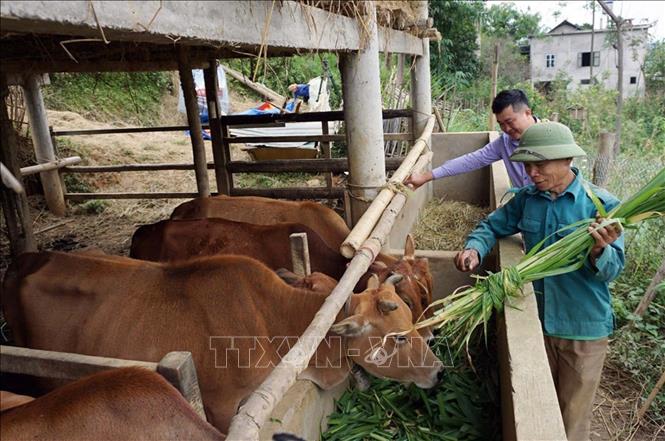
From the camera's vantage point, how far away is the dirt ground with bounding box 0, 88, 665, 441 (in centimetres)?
408

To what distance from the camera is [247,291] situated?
3.44 m

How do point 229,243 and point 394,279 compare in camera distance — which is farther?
point 229,243

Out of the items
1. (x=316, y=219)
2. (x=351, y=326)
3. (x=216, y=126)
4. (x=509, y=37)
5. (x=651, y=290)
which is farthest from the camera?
(x=509, y=37)

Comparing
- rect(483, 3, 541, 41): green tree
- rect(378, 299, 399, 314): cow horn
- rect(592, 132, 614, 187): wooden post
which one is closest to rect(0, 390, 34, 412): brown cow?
rect(378, 299, 399, 314): cow horn

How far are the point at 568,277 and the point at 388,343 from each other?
1186 millimetres

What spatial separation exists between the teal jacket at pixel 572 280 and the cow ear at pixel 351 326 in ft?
3.84

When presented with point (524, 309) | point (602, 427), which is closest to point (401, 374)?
point (524, 309)

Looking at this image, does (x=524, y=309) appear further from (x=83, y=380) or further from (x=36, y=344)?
(x=36, y=344)

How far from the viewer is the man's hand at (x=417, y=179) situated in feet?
15.3

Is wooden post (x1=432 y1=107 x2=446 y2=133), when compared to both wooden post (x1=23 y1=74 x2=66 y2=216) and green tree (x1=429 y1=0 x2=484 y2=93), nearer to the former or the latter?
wooden post (x1=23 y1=74 x2=66 y2=216)

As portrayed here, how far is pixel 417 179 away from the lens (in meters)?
4.70

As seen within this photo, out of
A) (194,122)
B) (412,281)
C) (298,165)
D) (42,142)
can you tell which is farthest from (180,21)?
(42,142)

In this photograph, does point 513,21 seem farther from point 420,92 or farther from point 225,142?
point 225,142

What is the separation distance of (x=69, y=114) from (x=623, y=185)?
11.7 m
